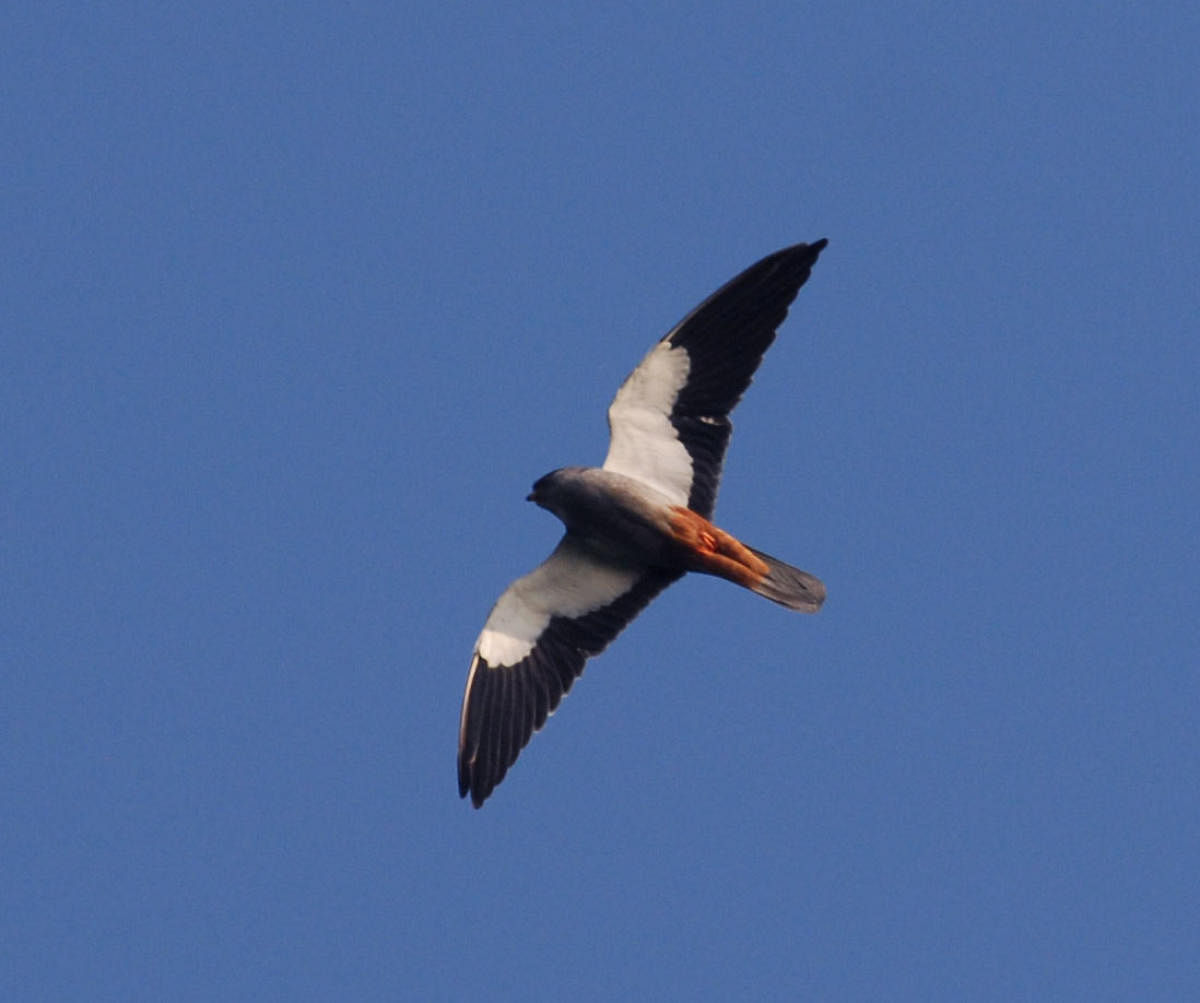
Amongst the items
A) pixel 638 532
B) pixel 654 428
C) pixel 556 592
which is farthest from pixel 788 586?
pixel 556 592

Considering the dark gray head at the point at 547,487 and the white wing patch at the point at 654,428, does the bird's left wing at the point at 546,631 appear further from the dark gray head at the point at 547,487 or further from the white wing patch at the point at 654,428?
the white wing patch at the point at 654,428

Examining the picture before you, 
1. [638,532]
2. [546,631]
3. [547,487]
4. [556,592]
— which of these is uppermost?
[547,487]

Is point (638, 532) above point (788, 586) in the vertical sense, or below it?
above

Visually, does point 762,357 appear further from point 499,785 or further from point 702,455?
point 499,785

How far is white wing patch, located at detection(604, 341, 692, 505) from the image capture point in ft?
53.8

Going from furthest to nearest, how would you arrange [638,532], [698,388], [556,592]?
1. [556,592]
2. [698,388]
3. [638,532]

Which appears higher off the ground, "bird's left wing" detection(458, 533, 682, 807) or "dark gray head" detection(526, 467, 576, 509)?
"dark gray head" detection(526, 467, 576, 509)

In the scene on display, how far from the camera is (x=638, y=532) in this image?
16141 mm

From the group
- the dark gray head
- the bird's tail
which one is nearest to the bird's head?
the dark gray head

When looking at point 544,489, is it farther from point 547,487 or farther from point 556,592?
point 556,592

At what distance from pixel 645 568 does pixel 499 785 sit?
7.04 feet

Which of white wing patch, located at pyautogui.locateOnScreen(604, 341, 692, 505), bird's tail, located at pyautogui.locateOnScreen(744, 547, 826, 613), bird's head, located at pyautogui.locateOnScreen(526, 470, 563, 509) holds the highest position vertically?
white wing patch, located at pyautogui.locateOnScreen(604, 341, 692, 505)

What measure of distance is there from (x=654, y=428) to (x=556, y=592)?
5.22 feet

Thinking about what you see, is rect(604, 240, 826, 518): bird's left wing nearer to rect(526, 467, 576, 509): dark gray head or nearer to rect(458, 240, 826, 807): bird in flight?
rect(458, 240, 826, 807): bird in flight
